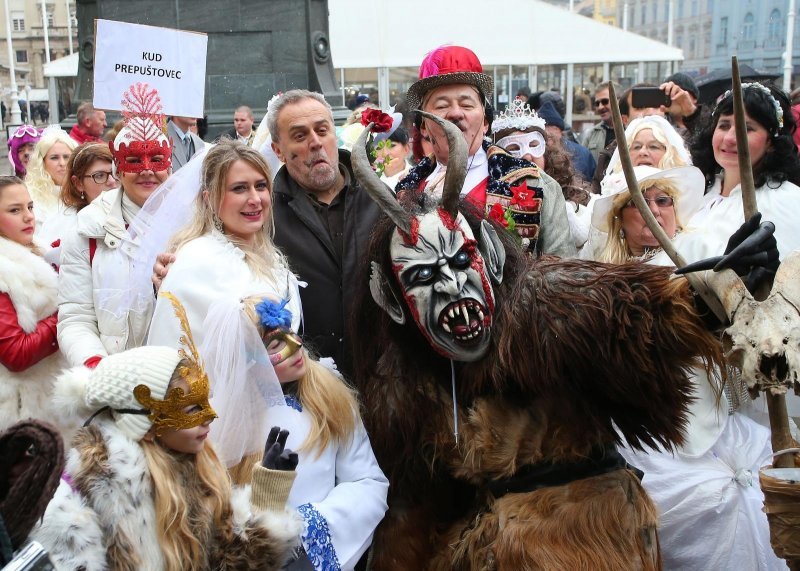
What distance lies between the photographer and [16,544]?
1.78 m

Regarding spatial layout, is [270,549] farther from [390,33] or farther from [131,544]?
[390,33]

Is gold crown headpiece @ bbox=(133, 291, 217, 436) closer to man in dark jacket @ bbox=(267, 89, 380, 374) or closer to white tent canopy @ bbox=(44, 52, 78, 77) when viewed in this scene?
man in dark jacket @ bbox=(267, 89, 380, 374)

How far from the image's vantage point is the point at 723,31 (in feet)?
107

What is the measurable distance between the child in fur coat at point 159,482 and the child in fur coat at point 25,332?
5.88ft

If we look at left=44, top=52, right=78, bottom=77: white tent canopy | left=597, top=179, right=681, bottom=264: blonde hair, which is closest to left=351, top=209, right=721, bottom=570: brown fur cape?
left=597, top=179, right=681, bottom=264: blonde hair

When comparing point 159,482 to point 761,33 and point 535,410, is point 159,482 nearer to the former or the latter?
point 535,410

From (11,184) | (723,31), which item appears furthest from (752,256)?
(723,31)

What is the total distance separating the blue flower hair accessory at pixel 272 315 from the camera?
2.77 metres

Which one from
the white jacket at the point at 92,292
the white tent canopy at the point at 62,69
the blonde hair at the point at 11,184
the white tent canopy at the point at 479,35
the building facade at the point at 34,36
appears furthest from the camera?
the building facade at the point at 34,36

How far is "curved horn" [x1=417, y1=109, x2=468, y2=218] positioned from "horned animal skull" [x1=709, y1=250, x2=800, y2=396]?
2.57ft

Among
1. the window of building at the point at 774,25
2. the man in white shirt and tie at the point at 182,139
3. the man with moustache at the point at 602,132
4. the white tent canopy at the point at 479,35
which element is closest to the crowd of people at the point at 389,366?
the man in white shirt and tie at the point at 182,139

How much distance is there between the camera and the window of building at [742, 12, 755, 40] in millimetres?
28981

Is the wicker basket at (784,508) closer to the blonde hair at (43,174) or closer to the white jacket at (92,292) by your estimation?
the white jacket at (92,292)

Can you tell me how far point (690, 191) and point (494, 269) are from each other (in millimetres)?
1750
